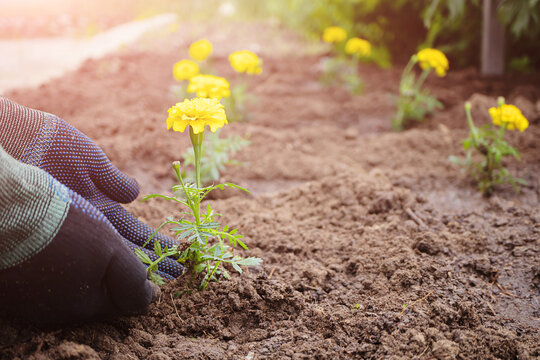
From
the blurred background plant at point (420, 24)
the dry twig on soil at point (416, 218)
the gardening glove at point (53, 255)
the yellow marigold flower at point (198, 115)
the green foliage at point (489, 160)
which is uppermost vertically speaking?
the blurred background plant at point (420, 24)

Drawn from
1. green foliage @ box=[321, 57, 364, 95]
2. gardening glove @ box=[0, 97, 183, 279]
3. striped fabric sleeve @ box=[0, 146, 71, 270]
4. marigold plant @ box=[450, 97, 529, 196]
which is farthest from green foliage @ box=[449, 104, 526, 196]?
green foliage @ box=[321, 57, 364, 95]

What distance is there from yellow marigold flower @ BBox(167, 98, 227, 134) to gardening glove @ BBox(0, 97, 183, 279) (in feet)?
0.99

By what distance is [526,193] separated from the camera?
2.77 meters

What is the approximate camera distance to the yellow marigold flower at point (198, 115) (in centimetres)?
155

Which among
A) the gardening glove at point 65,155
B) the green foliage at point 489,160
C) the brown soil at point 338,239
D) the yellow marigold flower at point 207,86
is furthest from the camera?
the green foliage at point 489,160

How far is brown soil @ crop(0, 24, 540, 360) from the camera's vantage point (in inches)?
61.4

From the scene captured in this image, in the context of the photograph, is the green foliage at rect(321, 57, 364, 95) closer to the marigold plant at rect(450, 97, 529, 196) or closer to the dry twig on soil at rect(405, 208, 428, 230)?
the marigold plant at rect(450, 97, 529, 196)

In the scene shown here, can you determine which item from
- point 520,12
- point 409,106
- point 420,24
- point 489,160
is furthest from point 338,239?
point 420,24

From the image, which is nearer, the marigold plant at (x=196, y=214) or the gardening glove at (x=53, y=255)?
the gardening glove at (x=53, y=255)

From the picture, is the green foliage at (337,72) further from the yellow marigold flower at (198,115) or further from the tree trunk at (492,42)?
the yellow marigold flower at (198,115)

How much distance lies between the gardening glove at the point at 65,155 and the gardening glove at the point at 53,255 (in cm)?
19

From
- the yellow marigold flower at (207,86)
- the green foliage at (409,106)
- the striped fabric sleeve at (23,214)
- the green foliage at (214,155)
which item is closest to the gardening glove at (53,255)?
the striped fabric sleeve at (23,214)

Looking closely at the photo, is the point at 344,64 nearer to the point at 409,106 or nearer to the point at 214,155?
the point at 409,106

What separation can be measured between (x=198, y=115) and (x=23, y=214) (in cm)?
62
